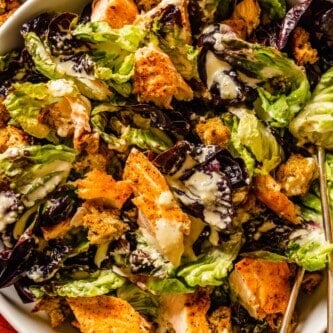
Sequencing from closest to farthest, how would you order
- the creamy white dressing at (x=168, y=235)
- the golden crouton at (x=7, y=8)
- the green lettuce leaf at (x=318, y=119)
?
the creamy white dressing at (x=168, y=235) < the green lettuce leaf at (x=318, y=119) < the golden crouton at (x=7, y=8)

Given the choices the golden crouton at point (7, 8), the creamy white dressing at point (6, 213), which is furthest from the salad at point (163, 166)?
the golden crouton at point (7, 8)

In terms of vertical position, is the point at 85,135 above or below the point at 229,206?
above

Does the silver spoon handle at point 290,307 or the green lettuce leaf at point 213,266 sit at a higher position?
the green lettuce leaf at point 213,266

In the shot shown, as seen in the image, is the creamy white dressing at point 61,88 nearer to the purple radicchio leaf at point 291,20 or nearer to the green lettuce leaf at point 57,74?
the green lettuce leaf at point 57,74

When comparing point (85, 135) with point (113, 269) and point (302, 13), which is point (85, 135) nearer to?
point (113, 269)

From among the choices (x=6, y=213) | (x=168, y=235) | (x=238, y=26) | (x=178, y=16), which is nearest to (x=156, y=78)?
(x=178, y=16)

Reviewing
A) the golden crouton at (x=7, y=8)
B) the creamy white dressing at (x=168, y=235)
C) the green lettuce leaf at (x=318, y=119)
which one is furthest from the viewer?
the golden crouton at (x=7, y=8)

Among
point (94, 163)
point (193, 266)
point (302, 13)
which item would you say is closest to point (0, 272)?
point (94, 163)

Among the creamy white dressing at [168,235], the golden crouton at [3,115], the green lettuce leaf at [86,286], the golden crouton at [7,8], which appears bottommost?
the green lettuce leaf at [86,286]
